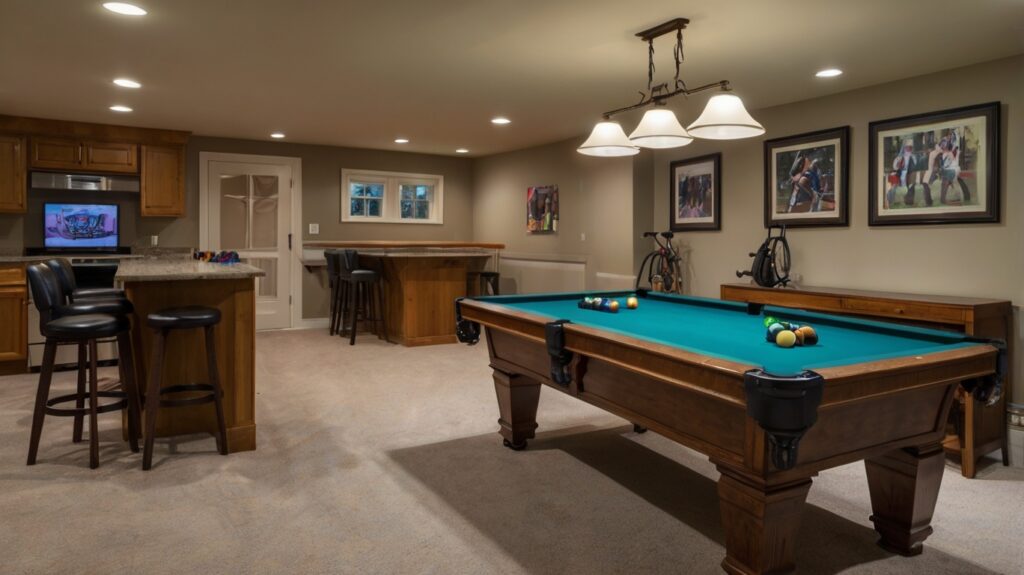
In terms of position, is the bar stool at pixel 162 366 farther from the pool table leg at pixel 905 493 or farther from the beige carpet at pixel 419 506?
the pool table leg at pixel 905 493

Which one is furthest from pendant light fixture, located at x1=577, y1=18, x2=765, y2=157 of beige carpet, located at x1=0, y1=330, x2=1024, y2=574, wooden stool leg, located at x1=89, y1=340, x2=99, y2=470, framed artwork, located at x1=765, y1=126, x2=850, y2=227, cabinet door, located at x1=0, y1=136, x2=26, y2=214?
cabinet door, located at x1=0, y1=136, x2=26, y2=214

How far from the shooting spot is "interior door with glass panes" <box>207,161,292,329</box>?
7258 mm

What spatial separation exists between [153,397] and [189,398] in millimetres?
246

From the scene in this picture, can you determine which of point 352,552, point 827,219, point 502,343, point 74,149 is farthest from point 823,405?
point 74,149

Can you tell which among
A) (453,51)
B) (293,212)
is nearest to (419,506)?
(453,51)

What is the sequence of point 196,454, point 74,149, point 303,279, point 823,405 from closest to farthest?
point 823,405
point 196,454
point 74,149
point 303,279

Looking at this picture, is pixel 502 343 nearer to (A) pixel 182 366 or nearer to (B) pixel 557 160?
(A) pixel 182 366

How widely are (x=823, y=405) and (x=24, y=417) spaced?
4540mm

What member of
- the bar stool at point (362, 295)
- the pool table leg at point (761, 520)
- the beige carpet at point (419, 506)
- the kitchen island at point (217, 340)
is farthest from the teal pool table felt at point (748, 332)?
the bar stool at point (362, 295)

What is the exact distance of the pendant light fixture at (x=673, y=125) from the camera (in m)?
2.95

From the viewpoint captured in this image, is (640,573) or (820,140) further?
(820,140)

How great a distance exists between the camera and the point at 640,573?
7.18 feet

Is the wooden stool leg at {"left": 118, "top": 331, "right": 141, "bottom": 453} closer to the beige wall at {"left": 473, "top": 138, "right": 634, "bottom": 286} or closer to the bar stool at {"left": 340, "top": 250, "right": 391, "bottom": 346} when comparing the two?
the bar stool at {"left": 340, "top": 250, "right": 391, "bottom": 346}

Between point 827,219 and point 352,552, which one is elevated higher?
point 827,219
